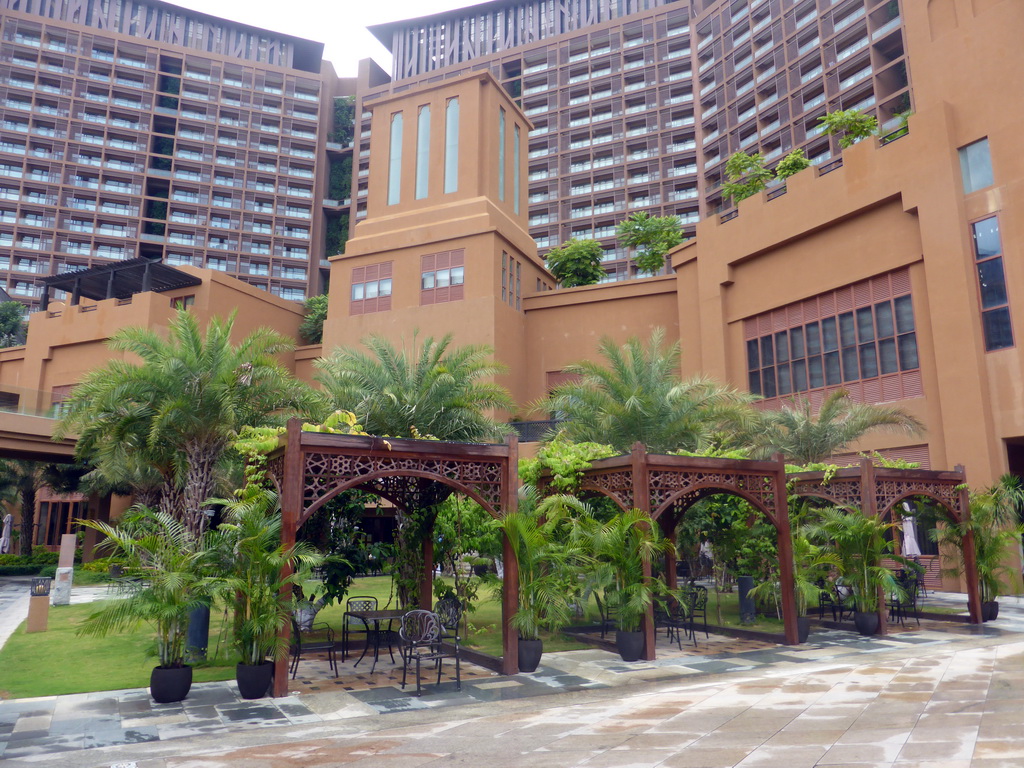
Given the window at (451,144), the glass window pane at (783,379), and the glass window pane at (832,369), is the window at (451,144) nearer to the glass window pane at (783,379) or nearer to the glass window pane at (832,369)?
the glass window pane at (783,379)

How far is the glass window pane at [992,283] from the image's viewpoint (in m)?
18.6

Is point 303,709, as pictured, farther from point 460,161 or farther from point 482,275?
point 460,161

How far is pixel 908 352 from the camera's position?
20688 millimetres

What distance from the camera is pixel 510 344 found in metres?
29.4

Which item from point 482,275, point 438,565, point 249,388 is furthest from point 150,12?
point 438,565

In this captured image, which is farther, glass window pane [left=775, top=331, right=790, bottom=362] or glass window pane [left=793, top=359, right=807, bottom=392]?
glass window pane [left=775, top=331, right=790, bottom=362]

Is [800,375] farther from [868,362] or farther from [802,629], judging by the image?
[802,629]

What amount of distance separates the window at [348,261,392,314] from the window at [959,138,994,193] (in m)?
19.9

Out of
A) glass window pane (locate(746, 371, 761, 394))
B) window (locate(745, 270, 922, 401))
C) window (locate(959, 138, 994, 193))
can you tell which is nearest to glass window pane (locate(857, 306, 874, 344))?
window (locate(745, 270, 922, 401))

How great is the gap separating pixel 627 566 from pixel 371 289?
2247cm

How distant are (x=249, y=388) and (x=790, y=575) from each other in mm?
10553

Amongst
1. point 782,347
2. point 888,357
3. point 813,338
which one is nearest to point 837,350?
point 813,338

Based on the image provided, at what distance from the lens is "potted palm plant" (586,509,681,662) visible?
1070cm

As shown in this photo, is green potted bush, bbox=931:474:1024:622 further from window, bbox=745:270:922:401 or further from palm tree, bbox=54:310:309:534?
palm tree, bbox=54:310:309:534
